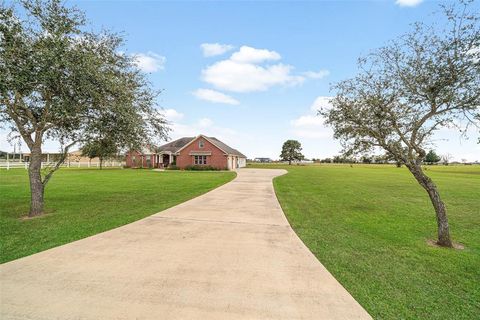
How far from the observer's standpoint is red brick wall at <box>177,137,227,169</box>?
3856cm

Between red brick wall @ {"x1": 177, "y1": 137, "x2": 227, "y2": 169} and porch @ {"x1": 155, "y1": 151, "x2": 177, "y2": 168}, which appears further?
porch @ {"x1": 155, "y1": 151, "x2": 177, "y2": 168}

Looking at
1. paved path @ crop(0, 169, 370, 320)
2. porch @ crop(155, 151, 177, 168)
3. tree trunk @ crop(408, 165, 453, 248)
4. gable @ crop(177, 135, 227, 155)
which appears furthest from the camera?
porch @ crop(155, 151, 177, 168)

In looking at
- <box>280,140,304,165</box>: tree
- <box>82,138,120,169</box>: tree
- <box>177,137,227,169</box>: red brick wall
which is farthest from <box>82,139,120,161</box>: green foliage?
<box>280,140,304,165</box>: tree

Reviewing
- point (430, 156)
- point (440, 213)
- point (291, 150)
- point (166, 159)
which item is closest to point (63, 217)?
point (440, 213)

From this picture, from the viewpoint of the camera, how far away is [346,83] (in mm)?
7465

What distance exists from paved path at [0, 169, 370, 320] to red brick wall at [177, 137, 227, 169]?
32144mm

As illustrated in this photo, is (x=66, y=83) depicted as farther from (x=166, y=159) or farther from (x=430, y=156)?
(x=430, y=156)

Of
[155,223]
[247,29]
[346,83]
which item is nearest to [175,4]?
[247,29]

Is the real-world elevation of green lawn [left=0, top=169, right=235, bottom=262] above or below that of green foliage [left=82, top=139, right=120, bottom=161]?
below

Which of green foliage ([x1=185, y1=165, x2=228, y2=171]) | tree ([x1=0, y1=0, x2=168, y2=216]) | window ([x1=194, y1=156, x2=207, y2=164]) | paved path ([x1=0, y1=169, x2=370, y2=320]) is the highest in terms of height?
tree ([x1=0, y1=0, x2=168, y2=216])

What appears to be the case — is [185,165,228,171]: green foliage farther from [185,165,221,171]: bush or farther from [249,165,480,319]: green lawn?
[249,165,480,319]: green lawn

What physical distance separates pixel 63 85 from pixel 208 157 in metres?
31.6

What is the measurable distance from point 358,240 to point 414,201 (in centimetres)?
881

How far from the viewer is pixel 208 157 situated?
38.9m
